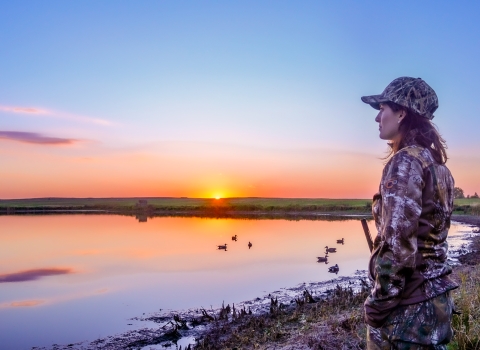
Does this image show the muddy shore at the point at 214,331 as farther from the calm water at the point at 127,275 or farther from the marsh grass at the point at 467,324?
the marsh grass at the point at 467,324

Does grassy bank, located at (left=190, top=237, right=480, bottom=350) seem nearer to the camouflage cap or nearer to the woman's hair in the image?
the woman's hair

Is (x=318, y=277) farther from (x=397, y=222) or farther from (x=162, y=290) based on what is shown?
(x=397, y=222)

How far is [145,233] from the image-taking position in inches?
1542

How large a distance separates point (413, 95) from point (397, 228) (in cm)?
83

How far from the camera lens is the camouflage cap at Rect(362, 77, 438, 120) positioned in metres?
2.65

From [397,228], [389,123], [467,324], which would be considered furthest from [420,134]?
[467,324]

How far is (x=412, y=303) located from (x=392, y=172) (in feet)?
2.36

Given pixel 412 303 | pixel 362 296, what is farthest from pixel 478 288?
pixel 412 303

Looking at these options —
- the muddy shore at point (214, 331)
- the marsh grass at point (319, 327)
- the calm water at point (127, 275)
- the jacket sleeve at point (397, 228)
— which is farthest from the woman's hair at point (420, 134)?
the calm water at point (127, 275)

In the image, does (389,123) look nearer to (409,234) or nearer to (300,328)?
(409,234)

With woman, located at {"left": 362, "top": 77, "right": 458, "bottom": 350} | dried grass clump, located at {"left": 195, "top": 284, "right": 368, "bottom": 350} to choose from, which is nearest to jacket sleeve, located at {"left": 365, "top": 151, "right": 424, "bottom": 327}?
woman, located at {"left": 362, "top": 77, "right": 458, "bottom": 350}

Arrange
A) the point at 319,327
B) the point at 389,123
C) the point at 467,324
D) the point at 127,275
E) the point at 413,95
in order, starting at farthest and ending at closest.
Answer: the point at 127,275
the point at 319,327
the point at 467,324
the point at 389,123
the point at 413,95

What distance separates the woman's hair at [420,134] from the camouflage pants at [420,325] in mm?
818

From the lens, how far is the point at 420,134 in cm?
267
